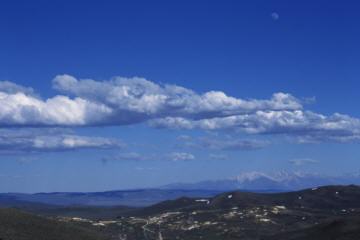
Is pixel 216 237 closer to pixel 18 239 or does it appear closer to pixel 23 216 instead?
pixel 23 216

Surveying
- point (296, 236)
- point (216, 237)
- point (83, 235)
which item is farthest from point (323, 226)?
point (83, 235)

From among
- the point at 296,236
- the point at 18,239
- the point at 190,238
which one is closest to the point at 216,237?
the point at 190,238

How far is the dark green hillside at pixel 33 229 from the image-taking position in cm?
14162

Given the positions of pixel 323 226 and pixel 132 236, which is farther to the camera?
pixel 132 236

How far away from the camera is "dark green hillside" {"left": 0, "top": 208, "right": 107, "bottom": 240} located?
5576 inches

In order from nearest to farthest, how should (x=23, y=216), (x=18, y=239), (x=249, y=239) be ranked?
(x=18, y=239) < (x=23, y=216) < (x=249, y=239)

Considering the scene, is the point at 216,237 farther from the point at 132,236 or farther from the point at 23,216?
the point at 23,216

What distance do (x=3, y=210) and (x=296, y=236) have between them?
8044 cm

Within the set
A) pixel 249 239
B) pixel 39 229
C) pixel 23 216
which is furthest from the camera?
pixel 249 239

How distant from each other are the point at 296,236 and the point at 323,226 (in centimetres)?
755

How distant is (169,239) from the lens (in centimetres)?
19050

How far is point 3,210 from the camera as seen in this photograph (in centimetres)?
17188

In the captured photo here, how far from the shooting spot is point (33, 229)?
500ft

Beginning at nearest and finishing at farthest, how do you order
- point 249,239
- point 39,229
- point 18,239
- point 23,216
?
point 18,239 → point 39,229 → point 23,216 → point 249,239
